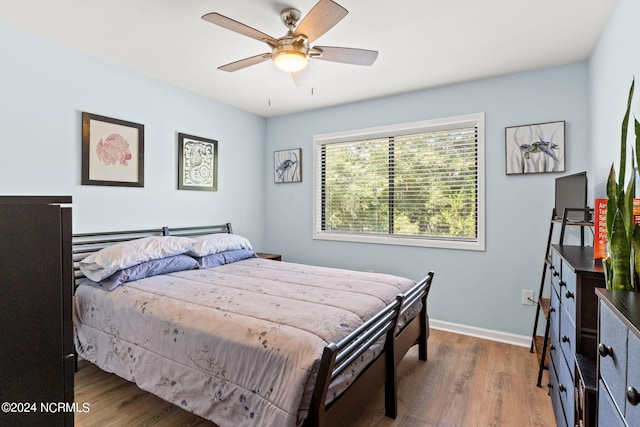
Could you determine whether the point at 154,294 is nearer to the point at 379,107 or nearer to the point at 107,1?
the point at 107,1

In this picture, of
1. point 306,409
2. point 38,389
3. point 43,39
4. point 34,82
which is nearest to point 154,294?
point 306,409

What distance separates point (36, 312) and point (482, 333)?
136 inches

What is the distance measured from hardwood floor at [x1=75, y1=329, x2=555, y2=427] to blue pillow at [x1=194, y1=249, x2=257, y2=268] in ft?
3.50

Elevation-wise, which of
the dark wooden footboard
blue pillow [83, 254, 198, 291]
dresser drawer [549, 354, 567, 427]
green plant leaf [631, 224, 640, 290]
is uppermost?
green plant leaf [631, 224, 640, 290]

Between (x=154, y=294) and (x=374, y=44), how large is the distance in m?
2.38

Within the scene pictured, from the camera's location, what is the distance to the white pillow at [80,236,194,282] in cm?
239

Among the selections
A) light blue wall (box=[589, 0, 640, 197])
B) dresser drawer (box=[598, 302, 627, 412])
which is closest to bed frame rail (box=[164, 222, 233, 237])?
dresser drawer (box=[598, 302, 627, 412])

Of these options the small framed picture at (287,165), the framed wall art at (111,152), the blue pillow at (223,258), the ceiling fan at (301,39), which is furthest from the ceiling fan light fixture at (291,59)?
the small framed picture at (287,165)

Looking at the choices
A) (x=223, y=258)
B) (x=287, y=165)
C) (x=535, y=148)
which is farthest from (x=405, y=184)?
(x=223, y=258)

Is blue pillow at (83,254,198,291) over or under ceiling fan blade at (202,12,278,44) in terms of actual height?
under

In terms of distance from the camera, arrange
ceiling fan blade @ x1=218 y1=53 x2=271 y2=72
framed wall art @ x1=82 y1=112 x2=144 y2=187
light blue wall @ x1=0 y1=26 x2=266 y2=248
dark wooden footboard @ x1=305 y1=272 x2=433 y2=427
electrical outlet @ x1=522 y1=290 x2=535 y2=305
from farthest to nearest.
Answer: electrical outlet @ x1=522 y1=290 x2=535 y2=305
framed wall art @ x1=82 y1=112 x2=144 y2=187
light blue wall @ x1=0 y1=26 x2=266 y2=248
ceiling fan blade @ x1=218 y1=53 x2=271 y2=72
dark wooden footboard @ x1=305 y1=272 x2=433 y2=427

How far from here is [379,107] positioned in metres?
3.73

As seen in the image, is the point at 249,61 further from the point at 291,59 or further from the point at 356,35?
the point at 356,35

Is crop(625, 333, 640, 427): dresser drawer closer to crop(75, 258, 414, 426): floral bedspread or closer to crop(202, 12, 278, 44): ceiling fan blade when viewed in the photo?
crop(75, 258, 414, 426): floral bedspread
